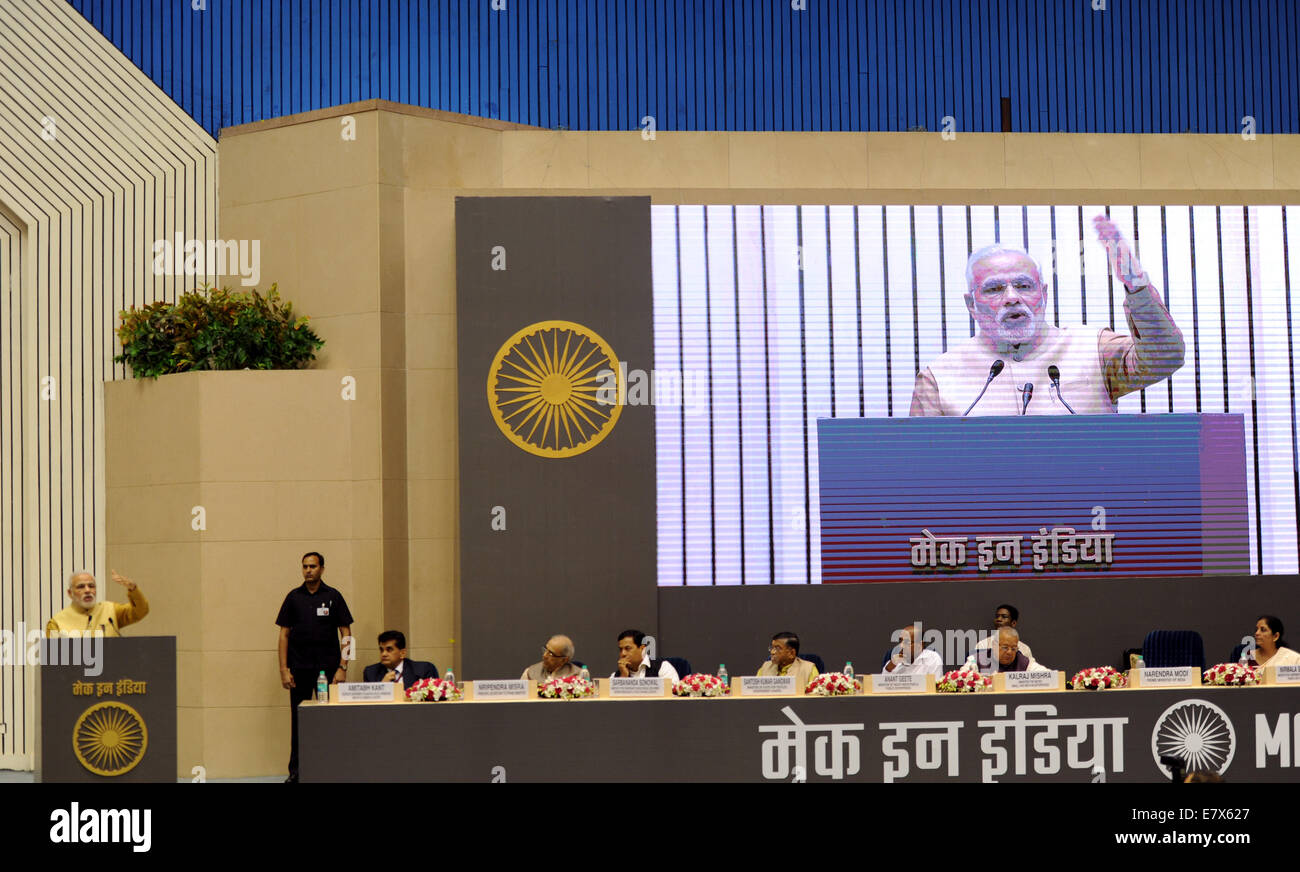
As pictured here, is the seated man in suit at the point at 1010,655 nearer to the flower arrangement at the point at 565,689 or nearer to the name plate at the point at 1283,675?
the name plate at the point at 1283,675

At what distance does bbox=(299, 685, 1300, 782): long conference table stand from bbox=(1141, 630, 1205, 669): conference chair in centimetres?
198

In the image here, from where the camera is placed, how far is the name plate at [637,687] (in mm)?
7730

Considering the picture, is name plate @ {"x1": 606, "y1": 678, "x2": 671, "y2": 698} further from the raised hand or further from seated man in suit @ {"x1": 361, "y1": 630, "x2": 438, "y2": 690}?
the raised hand

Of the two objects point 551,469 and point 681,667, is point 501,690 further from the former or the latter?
point 551,469

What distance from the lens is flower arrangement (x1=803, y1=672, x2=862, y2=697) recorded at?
765 cm

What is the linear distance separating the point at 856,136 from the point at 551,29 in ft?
8.61

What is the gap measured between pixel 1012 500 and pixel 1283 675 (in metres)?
2.79

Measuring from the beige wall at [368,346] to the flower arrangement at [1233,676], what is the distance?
4.05 m

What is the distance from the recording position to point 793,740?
757 cm
